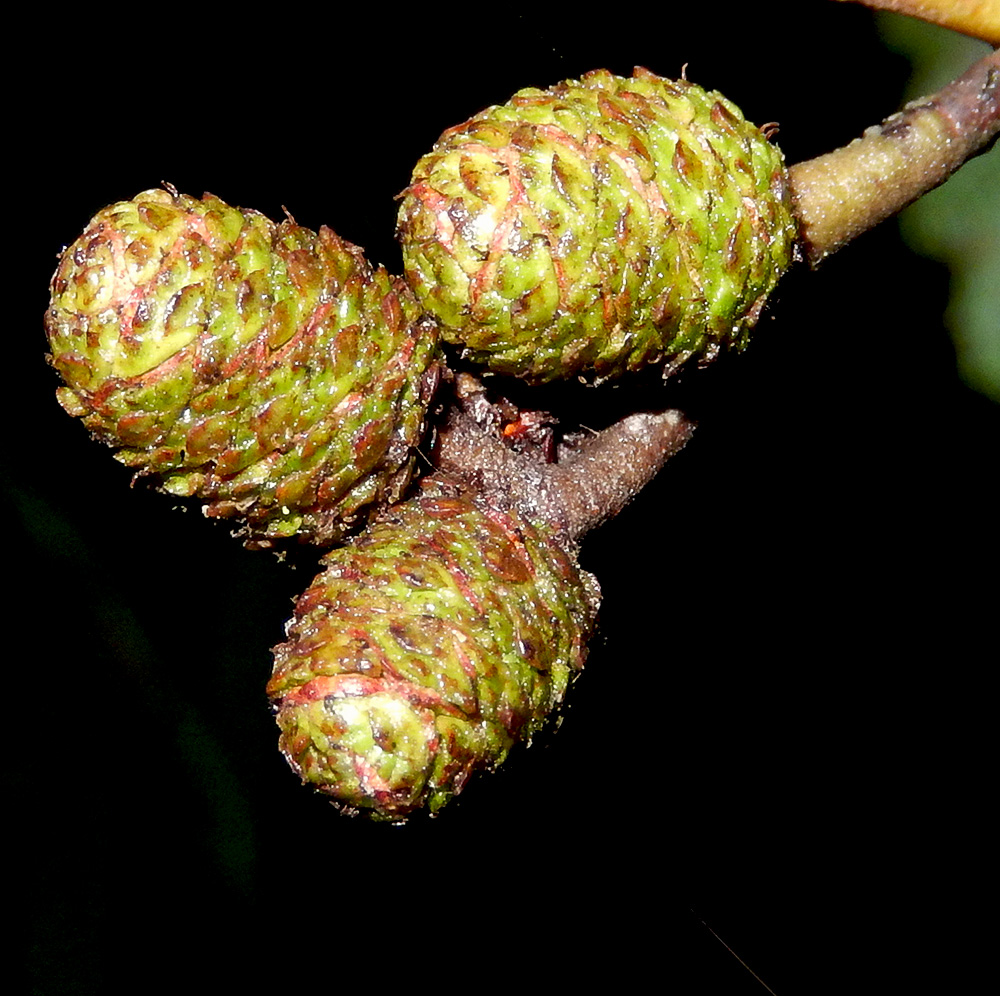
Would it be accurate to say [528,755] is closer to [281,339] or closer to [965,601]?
[281,339]

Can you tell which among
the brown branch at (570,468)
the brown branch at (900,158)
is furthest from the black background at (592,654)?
the brown branch at (900,158)

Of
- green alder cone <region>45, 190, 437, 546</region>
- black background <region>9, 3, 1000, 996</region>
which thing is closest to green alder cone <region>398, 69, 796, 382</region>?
green alder cone <region>45, 190, 437, 546</region>

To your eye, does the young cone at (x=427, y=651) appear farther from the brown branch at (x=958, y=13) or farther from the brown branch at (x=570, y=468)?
the brown branch at (x=958, y=13)

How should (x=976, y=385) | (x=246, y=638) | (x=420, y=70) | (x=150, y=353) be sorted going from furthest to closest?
(x=246, y=638) < (x=420, y=70) < (x=976, y=385) < (x=150, y=353)

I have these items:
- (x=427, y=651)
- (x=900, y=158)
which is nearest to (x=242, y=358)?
(x=427, y=651)

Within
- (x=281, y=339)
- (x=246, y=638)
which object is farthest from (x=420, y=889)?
(x=281, y=339)
